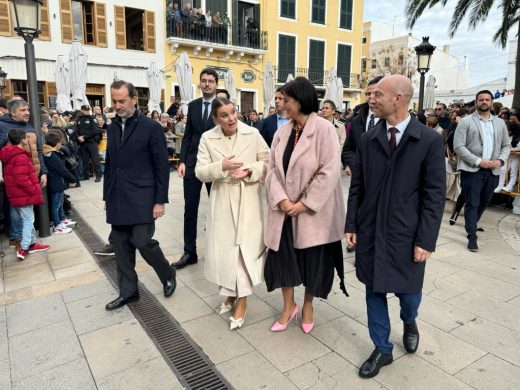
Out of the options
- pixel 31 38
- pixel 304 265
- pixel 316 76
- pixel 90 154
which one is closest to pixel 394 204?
pixel 304 265

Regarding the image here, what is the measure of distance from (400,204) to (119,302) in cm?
261

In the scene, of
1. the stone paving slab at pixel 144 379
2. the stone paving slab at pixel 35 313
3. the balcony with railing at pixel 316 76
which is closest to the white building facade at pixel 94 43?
the balcony with railing at pixel 316 76

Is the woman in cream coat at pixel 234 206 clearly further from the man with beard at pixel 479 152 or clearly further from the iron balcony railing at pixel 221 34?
the iron balcony railing at pixel 221 34

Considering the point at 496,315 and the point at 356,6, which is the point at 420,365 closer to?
the point at 496,315

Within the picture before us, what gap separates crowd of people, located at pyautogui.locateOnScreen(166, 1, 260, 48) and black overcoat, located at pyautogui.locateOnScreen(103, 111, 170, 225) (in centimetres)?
1768

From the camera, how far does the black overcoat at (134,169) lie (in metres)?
3.39

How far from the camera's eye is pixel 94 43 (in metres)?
17.8

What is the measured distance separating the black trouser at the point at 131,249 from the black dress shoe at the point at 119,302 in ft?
0.12

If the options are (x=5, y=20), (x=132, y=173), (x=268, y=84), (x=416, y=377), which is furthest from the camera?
(x=268, y=84)

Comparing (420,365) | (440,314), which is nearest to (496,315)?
(440,314)

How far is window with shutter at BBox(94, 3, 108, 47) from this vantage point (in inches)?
692

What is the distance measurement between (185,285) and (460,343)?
251 cm

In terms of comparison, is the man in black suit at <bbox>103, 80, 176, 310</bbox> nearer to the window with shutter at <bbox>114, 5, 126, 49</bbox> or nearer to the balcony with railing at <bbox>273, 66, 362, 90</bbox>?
the window with shutter at <bbox>114, 5, 126, 49</bbox>

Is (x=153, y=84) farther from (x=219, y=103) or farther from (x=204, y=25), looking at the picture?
(x=219, y=103)
